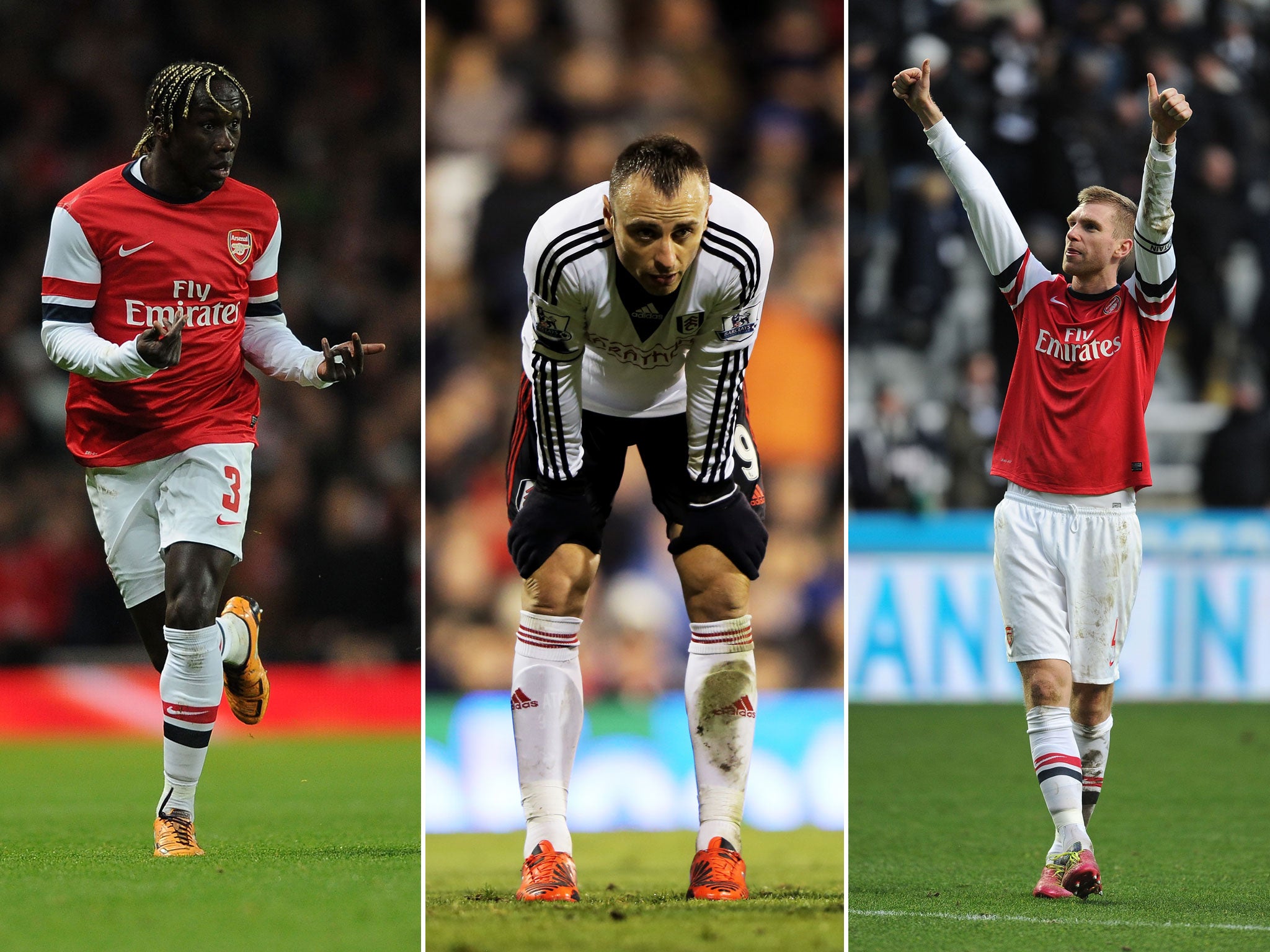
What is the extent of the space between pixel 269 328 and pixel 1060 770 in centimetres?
243

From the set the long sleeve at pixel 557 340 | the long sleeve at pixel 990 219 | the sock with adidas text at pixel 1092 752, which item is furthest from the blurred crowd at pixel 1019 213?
the long sleeve at pixel 557 340

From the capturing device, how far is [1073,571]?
4.37 metres

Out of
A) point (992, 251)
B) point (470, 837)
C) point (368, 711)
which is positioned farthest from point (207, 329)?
point (368, 711)

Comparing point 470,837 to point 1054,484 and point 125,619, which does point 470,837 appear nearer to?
point 1054,484

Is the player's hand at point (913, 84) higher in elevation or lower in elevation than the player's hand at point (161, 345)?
higher

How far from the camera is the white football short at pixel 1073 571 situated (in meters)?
4.37

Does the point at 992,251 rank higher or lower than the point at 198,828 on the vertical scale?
higher

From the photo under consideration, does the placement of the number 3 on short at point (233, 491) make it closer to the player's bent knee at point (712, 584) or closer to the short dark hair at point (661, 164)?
the player's bent knee at point (712, 584)

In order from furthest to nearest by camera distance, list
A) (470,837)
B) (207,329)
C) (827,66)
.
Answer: (827,66), (470,837), (207,329)

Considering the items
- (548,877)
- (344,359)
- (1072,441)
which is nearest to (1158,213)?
(1072,441)

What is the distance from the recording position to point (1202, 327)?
11055 millimetres

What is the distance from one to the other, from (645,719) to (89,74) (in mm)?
5666

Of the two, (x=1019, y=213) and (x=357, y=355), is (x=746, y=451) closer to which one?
(x=357, y=355)

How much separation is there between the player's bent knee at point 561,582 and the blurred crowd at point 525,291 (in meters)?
4.36
